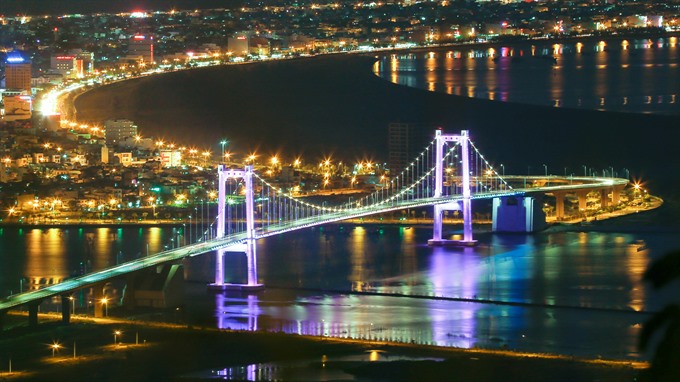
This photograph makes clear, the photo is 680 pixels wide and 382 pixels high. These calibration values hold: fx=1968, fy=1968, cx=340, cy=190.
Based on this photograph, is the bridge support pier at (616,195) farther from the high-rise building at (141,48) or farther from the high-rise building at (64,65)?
the high-rise building at (141,48)

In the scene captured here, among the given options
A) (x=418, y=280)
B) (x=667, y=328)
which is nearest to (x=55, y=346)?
(x=418, y=280)

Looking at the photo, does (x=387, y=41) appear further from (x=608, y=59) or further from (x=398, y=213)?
(x=398, y=213)

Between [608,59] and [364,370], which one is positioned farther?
[608,59]

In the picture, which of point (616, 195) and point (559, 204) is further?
point (616, 195)

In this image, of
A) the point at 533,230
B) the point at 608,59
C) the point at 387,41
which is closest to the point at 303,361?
the point at 533,230

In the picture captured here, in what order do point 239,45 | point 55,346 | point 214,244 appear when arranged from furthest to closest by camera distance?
point 239,45
point 214,244
point 55,346

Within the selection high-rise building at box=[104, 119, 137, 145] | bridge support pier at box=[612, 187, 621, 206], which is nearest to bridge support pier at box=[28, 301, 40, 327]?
bridge support pier at box=[612, 187, 621, 206]

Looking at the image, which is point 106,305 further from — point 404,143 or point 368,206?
point 404,143
